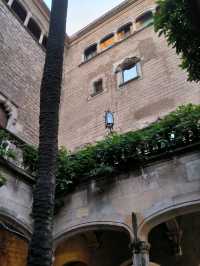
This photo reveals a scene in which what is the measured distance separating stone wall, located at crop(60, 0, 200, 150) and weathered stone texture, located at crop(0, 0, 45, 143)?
1.73 meters

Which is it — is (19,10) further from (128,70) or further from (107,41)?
(128,70)

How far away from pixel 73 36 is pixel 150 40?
5.51 metres

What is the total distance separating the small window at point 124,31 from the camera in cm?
1590

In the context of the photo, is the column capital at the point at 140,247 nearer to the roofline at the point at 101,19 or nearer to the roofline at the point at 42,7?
the roofline at the point at 101,19

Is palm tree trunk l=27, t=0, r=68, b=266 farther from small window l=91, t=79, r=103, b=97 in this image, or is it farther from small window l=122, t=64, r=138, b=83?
small window l=91, t=79, r=103, b=97

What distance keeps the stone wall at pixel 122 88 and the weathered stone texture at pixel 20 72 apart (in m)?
1.73

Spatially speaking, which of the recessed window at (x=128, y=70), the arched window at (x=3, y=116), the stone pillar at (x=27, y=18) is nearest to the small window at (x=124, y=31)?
the recessed window at (x=128, y=70)

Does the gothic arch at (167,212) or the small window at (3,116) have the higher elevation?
the small window at (3,116)

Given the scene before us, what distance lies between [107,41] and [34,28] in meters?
3.73

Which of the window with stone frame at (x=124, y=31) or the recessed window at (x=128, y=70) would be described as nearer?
the recessed window at (x=128, y=70)

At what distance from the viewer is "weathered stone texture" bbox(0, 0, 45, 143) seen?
492 inches

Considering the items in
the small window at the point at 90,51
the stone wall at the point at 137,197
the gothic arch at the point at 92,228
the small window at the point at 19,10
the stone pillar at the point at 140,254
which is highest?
the small window at the point at 19,10

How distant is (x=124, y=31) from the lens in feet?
53.0

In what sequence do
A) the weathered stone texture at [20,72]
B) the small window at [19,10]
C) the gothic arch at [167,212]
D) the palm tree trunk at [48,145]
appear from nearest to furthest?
the palm tree trunk at [48,145], the gothic arch at [167,212], the weathered stone texture at [20,72], the small window at [19,10]
